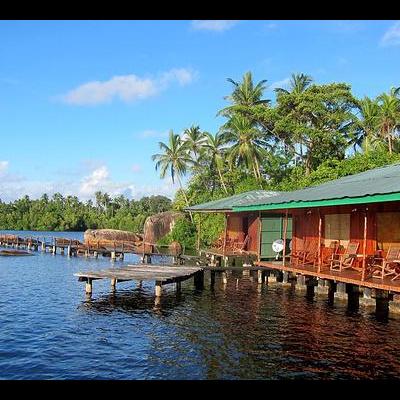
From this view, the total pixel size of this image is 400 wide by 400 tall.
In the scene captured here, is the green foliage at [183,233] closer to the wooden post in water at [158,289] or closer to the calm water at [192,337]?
the calm water at [192,337]

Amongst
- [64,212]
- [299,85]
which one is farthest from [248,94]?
[64,212]

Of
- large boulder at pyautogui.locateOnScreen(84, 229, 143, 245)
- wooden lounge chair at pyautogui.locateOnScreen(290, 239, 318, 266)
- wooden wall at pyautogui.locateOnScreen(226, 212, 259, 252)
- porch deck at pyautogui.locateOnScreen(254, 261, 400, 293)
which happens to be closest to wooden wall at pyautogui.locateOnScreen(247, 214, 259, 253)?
wooden wall at pyautogui.locateOnScreen(226, 212, 259, 252)

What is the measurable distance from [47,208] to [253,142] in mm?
74723

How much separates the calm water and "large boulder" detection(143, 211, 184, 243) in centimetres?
2990

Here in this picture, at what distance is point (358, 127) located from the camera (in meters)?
44.7

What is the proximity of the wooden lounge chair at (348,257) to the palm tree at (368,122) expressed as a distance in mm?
27247

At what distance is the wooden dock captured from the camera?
741 inches

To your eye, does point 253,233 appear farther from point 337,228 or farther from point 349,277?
point 349,277

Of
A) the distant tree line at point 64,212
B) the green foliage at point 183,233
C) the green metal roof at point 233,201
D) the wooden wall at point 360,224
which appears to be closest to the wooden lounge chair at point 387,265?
the wooden wall at point 360,224

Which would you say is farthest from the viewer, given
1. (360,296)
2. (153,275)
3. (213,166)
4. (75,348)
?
(213,166)

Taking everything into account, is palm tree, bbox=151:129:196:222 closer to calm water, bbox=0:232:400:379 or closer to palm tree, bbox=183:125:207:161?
palm tree, bbox=183:125:207:161

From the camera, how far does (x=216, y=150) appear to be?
51.7 metres
